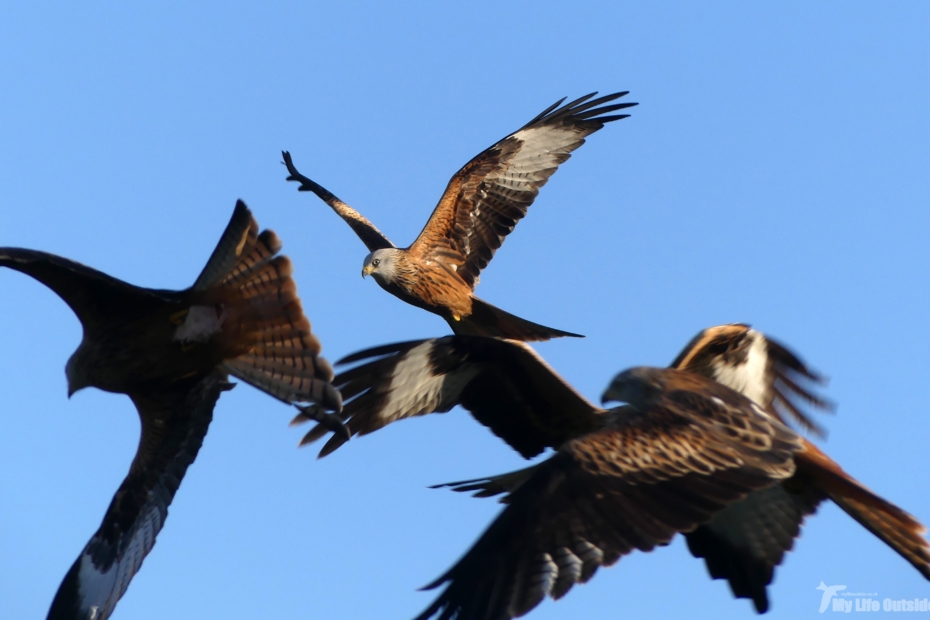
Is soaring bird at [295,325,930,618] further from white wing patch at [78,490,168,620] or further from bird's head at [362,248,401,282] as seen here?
bird's head at [362,248,401,282]

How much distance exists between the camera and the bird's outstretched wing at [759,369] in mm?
8109

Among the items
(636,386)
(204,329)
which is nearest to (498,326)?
(636,386)

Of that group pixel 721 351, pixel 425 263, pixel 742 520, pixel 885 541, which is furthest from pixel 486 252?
pixel 885 541

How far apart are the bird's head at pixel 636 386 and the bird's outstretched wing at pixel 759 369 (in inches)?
42.5

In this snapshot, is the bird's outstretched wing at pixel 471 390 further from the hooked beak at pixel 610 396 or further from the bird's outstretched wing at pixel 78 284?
the bird's outstretched wing at pixel 78 284

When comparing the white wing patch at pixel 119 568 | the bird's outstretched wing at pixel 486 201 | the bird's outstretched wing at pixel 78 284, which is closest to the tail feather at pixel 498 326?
the bird's outstretched wing at pixel 486 201

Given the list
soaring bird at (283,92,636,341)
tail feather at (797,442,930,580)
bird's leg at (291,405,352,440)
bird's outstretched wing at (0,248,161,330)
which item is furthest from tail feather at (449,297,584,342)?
bird's outstretched wing at (0,248,161,330)

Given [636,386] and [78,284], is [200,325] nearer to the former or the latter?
[78,284]

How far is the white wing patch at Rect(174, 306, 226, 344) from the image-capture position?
6.79 meters

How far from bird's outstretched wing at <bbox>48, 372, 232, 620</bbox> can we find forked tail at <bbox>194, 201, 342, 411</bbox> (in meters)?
0.91

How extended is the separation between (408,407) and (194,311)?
143cm

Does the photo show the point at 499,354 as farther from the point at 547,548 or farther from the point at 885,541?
the point at 885,541

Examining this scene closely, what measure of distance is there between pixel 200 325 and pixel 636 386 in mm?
2553

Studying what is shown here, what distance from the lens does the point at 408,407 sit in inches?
287
